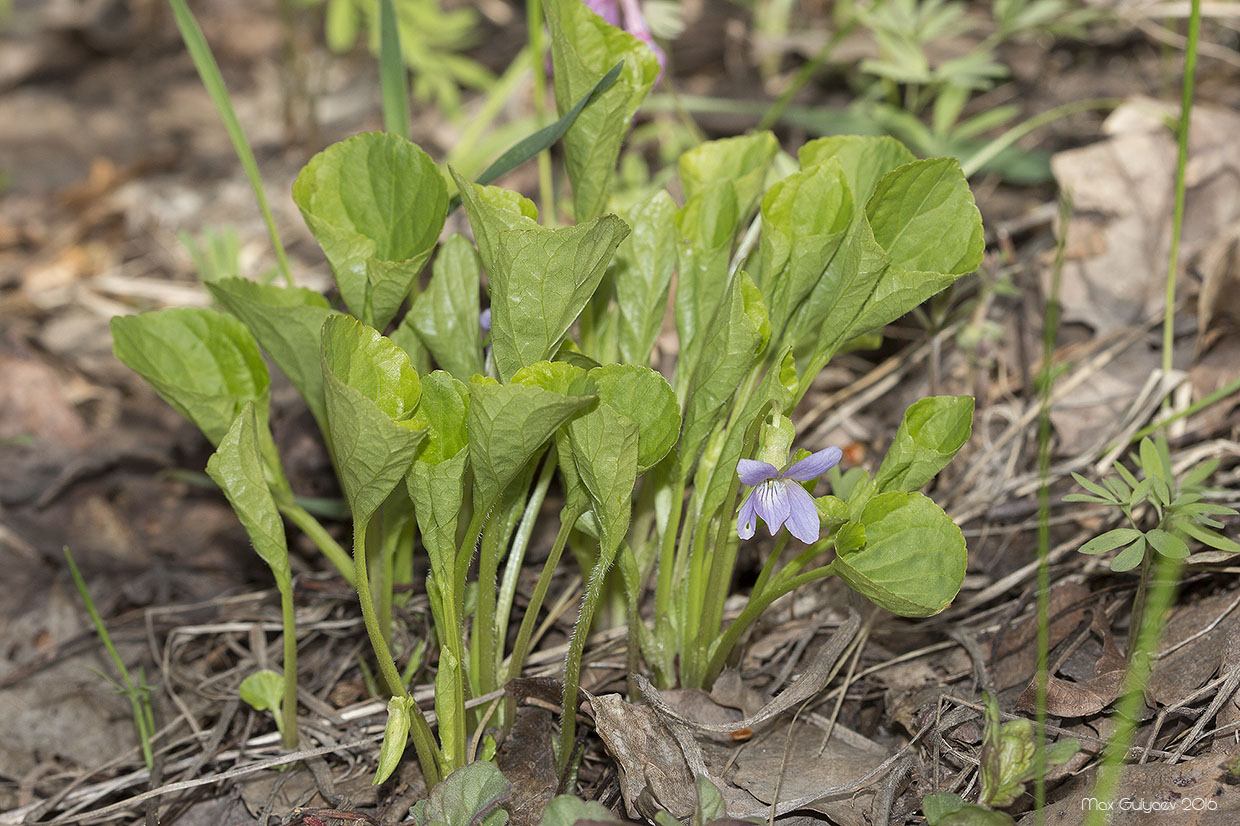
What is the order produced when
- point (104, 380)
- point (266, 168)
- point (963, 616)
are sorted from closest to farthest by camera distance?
1. point (963, 616)
2. point (104, 380)
3. point (266, 168)

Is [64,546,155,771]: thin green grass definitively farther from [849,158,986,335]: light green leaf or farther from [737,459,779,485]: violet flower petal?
[849,158,986,335]: light green leaf

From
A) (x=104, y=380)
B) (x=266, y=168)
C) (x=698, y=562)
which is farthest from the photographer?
(x=266, y=168)

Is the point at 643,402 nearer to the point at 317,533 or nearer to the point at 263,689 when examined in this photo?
the point at 317,533

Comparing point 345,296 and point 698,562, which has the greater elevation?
point 345,296

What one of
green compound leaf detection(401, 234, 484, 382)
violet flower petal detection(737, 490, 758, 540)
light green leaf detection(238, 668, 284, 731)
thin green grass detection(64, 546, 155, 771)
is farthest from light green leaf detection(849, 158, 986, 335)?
thin green grass detection(64, 546, 155, 771)

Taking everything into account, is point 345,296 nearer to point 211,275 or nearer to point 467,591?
point 467,591

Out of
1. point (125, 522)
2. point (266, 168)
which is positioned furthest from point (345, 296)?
point (266, 168)
